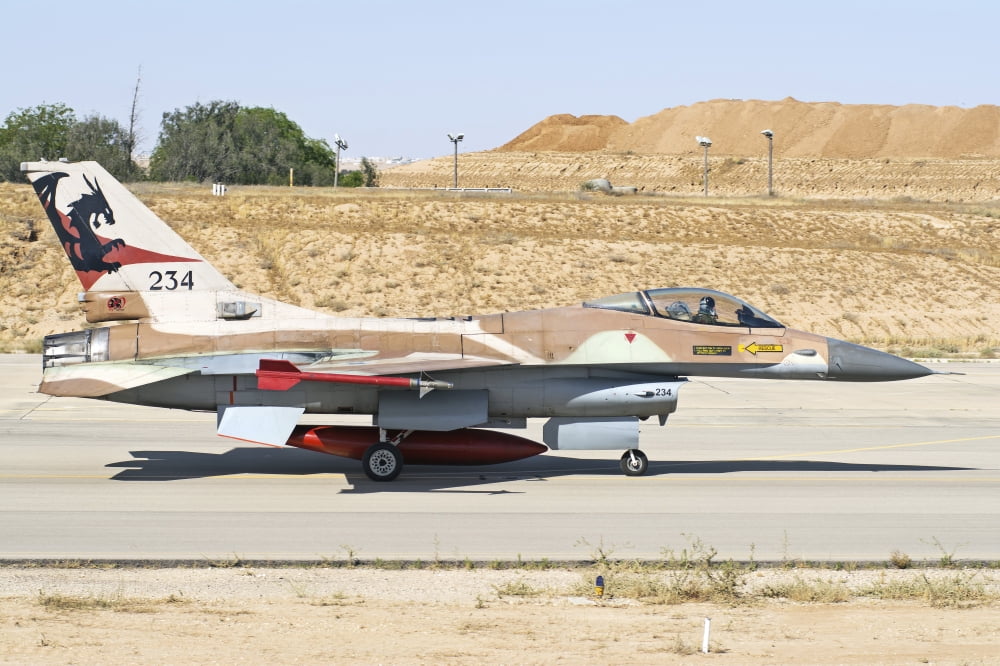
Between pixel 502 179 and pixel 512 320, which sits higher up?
pixel 502 179

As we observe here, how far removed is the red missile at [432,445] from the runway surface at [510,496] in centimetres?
35

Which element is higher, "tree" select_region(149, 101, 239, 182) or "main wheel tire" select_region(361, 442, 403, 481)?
"tree" select_region(149, 101, 239, 182)

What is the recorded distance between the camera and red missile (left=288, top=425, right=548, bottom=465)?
15617mm

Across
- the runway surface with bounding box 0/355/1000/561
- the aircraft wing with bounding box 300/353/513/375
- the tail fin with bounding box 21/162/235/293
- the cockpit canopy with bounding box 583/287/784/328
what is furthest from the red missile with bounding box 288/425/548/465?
the tail fin with bounding box 21/162/235/293

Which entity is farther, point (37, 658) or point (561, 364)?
point (561, 364)

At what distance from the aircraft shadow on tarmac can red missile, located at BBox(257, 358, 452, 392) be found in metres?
1.57

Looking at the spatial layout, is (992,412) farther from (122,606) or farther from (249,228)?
(249,228)

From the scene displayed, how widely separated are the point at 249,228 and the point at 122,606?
42.3 metres

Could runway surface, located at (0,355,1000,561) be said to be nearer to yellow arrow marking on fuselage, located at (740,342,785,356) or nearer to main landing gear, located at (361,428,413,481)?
main landing gear, located at (361,428,413,481)

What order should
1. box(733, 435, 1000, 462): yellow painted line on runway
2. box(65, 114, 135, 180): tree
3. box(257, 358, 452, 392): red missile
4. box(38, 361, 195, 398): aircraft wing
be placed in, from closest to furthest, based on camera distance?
box(257, 358, 452, 392): red missile
box(38, 361, 195, 398): aircraft wing
box(733, 435, 1000, 462): yellow painted line on runway
box(65, 114, 135, 180): tree

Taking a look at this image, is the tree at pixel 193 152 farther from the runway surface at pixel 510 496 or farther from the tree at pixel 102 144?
the runway surface at pixel 510 496

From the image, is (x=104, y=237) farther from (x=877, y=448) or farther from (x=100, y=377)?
(x=877, y=448)

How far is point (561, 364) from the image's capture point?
15.7m

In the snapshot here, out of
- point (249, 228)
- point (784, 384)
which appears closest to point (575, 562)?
point (784, 384)
